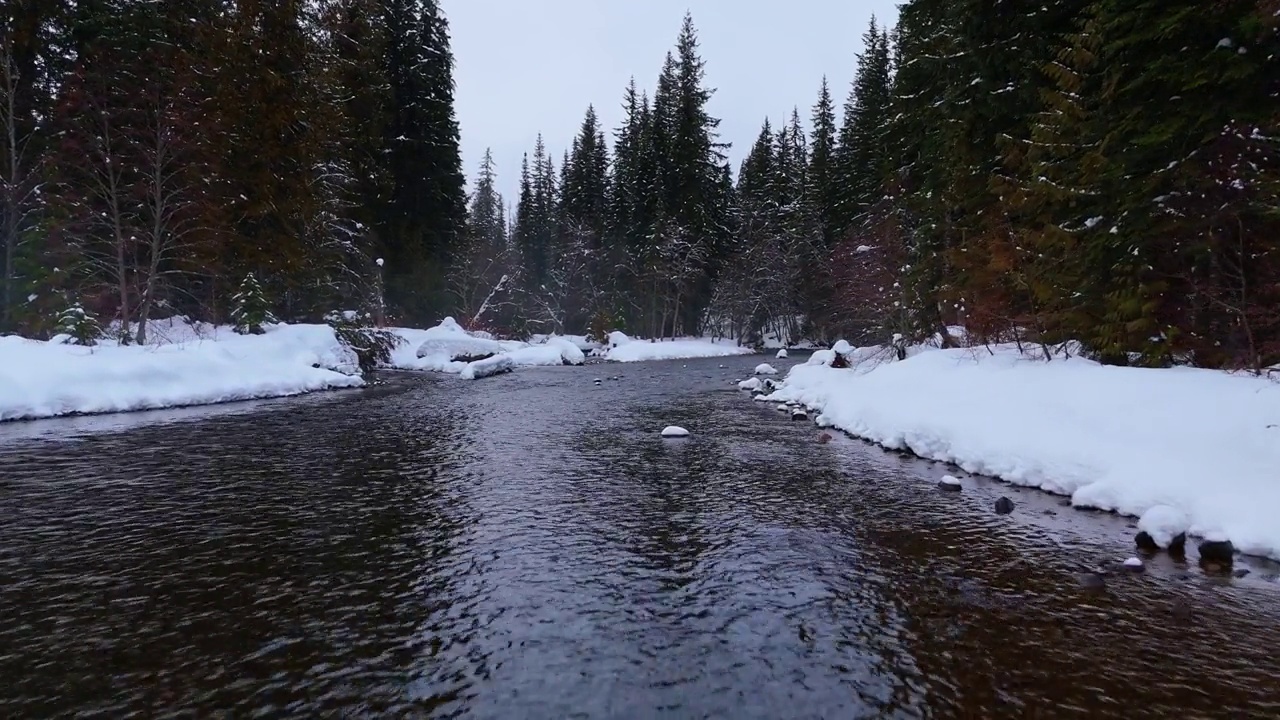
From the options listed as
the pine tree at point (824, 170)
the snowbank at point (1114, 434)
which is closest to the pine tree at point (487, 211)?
the pine tree at point (824, 170)

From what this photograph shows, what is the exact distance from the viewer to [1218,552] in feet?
25.9

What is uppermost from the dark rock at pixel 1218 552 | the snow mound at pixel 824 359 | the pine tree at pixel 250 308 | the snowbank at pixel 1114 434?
the pine tree at pixel 250 308

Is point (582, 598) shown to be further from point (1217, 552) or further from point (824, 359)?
point (824, 359)

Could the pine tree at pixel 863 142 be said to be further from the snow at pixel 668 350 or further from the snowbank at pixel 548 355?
the snowbank at pixel 548 355

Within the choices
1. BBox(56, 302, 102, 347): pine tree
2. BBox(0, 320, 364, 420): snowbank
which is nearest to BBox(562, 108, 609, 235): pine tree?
BBox(0, 320, 364, 420): snowbank

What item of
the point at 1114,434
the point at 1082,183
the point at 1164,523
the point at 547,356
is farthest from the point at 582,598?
the point at 547,356

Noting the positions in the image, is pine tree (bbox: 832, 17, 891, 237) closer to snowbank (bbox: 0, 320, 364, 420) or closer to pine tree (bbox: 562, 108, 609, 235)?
pine tree (bbox: 562, 108, 609, 235)

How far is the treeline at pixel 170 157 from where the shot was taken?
2330cm

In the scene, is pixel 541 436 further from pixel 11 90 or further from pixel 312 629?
pixel 11 90

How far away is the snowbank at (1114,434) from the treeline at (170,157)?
2466 cm

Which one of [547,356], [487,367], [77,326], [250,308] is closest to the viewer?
[77,326]

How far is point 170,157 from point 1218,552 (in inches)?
1184

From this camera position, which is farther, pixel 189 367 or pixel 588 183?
pixel 588 183

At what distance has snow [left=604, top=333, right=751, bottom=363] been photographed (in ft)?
155
